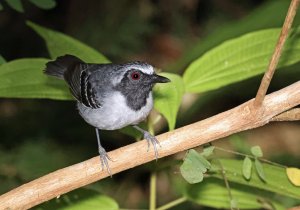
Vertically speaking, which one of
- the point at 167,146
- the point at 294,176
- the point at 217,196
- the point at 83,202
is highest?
the point at 83,202

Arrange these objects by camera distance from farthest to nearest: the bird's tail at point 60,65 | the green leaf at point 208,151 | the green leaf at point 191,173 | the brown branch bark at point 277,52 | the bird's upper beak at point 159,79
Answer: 1. the bird's tail at point 60,65
2. the bird's upper beak at point 159,79
3. the green leaf at point 208,151
4. the green leaf at point 191,173
5. the brown branch bark at point 277,52

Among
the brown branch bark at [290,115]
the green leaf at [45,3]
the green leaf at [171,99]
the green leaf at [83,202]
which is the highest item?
the green leaf at [45,3]

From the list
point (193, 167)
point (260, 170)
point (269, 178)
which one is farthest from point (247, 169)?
point (193, 167)

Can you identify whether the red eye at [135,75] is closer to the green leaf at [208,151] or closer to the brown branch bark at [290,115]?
the green leaf at [208,151]

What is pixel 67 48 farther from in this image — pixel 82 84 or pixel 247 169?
pixel 247 169

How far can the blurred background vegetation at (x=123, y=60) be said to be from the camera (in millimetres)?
5246

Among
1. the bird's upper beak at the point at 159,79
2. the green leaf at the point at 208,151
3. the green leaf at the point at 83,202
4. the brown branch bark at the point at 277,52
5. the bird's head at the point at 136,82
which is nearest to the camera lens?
the brown branch bark at the point at 277,52

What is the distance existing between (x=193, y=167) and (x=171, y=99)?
69cm

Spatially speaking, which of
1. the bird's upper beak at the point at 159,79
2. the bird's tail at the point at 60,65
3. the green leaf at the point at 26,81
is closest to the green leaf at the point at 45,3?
the bird's tail at the point at 60,65

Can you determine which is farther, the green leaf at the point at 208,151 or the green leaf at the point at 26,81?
the green leaf at the point at 26,81

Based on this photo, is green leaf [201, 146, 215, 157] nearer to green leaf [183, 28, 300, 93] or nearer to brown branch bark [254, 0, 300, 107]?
brown branch bark [254, 0, 300, 107]

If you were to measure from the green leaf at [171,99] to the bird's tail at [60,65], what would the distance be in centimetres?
59

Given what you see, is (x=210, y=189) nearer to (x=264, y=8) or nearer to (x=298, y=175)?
(x=298, y=175)

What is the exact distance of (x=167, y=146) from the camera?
2506 millimetres
